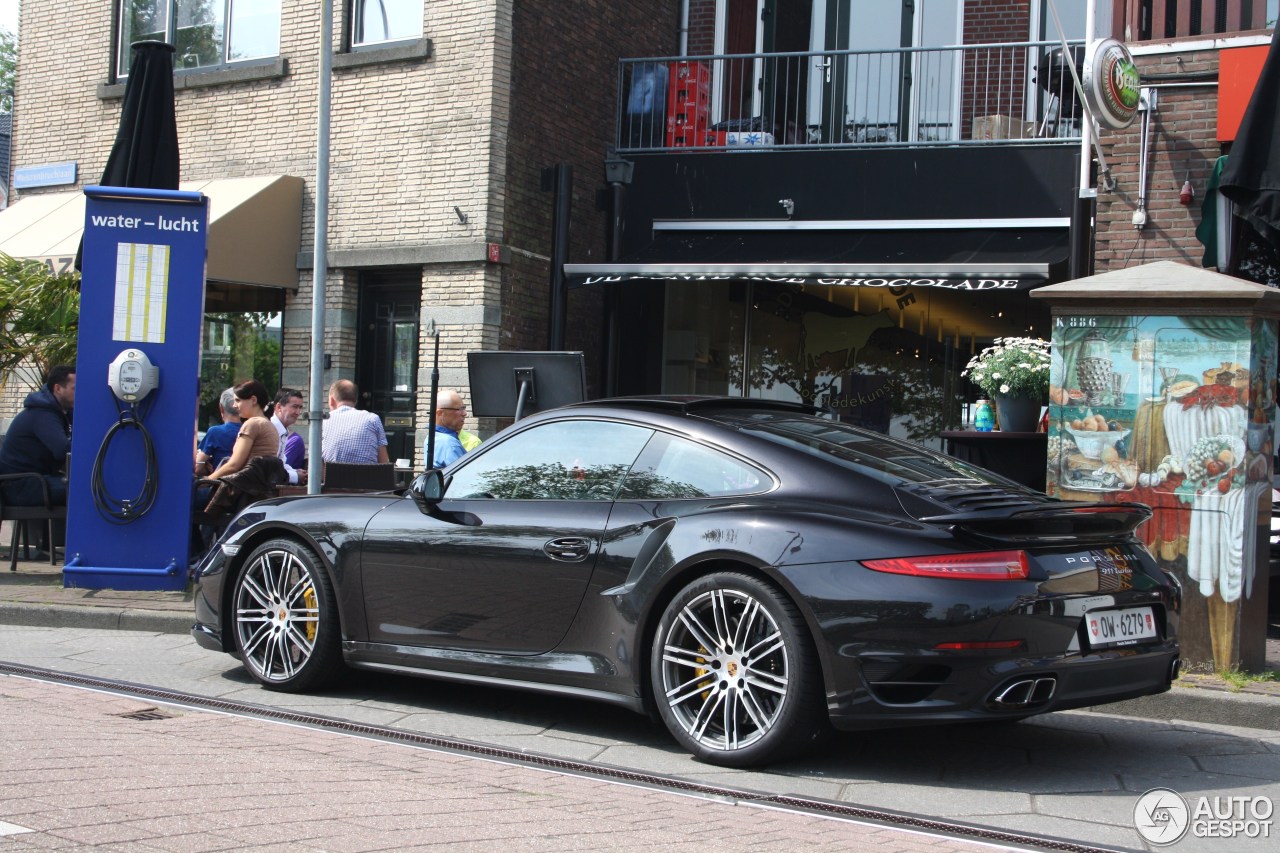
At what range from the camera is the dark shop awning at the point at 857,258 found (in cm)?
1300

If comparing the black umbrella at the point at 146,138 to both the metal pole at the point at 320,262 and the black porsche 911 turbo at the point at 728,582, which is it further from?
the black porsche 911 turbo at the point at 728,582

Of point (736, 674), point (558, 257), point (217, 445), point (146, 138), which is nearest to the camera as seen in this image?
point (736, 674)

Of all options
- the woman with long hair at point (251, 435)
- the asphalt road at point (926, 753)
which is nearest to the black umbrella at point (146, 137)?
the woman with long hair at point (251, 435)

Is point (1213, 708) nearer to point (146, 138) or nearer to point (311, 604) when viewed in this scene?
point (311, 604)

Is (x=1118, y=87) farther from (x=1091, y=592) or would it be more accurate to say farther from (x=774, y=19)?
(x=774, y=19)

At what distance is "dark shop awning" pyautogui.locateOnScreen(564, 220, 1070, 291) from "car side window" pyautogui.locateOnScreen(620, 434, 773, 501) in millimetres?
7602

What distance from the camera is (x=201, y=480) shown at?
10.6 m

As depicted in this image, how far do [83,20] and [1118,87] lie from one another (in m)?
13.2

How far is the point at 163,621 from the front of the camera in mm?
8711

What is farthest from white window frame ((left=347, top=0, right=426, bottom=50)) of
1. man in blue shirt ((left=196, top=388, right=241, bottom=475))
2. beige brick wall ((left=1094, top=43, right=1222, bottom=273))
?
beige brick wall ((left=1094, top=43, right=1222, bottom=273))

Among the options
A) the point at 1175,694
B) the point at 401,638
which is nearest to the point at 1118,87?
the point at 1175,694

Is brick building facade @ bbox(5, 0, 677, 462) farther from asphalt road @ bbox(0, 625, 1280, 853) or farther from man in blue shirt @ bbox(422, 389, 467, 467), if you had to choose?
asphalt road @ bbox(0, 625, 1280, 853)

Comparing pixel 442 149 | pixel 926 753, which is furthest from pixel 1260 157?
pixel 442 149

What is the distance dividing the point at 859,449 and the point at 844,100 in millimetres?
11184
